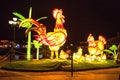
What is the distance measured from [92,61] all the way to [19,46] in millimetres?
27354

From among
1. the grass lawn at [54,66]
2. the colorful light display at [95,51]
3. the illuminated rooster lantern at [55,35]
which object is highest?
the illuminated rooster lantern at [55,35]

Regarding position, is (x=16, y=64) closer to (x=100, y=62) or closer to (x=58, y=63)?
(x=58, y=63)

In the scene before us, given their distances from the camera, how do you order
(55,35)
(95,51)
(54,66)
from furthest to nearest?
(95,51) → (55,35) → (54,66)

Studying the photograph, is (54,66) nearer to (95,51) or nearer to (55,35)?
(55,35)

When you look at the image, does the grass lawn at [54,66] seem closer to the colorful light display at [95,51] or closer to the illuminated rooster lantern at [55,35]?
the colorful light display at [95,51]

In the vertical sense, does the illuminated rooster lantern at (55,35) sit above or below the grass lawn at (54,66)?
above

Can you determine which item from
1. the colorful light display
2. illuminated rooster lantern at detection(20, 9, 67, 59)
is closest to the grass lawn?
the colorful light display

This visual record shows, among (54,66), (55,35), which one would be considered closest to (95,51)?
(55,35)

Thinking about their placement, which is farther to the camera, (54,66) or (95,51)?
(95,51)

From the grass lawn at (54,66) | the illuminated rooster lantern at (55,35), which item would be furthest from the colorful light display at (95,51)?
the illuminated rooster lantern at (55,35)

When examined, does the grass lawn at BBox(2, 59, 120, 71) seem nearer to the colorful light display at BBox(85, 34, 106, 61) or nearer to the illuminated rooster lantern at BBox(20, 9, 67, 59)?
the colorful light display at BBox(85, 34, 106, 61)

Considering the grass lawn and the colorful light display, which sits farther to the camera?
the colorful light display

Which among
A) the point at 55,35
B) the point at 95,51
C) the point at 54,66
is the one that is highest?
the point at 55,35

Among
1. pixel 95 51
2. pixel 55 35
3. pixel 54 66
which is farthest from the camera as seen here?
pixel 95 51
